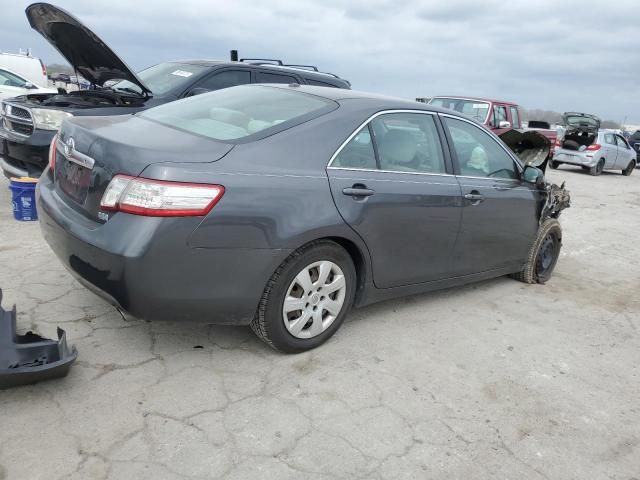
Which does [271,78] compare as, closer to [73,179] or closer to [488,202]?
[488,202]

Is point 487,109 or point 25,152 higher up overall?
point 487,109

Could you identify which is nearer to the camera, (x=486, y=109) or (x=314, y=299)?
(x=314, y=299)

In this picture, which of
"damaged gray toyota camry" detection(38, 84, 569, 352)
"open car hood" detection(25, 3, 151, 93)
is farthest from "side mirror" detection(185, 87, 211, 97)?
"damaged gray toyota camry" detection(38, 84, 569, 352)

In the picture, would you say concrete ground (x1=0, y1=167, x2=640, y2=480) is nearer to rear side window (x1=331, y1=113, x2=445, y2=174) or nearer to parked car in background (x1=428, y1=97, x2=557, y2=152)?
rear side window (x1=331, y1=113, x2=445, y2=174)

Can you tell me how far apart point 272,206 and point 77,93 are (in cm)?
446

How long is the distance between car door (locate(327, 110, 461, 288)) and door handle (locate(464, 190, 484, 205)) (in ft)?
0.41

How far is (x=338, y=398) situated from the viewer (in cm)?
284

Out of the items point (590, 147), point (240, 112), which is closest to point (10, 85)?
point (240, 112)

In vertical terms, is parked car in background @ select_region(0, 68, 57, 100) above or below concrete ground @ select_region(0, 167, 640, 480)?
above

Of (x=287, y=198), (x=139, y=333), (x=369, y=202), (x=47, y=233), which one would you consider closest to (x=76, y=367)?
(x=139, y=333)

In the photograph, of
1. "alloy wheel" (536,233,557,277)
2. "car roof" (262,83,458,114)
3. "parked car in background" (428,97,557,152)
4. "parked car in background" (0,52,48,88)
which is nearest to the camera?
"car roof" (262,83,458,114)

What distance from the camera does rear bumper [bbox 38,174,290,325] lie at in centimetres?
252

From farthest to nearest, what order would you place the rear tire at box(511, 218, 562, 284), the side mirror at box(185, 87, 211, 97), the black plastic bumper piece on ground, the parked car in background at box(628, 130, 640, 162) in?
the parked car in background at box(628, 130, 640, 162) < the side mirror at box(185, 87, 211, 97) < the rear tire at box(511, 218, 562, 284) < the black plastic bumper piece on ground

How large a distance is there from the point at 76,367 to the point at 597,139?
60.3 feet
